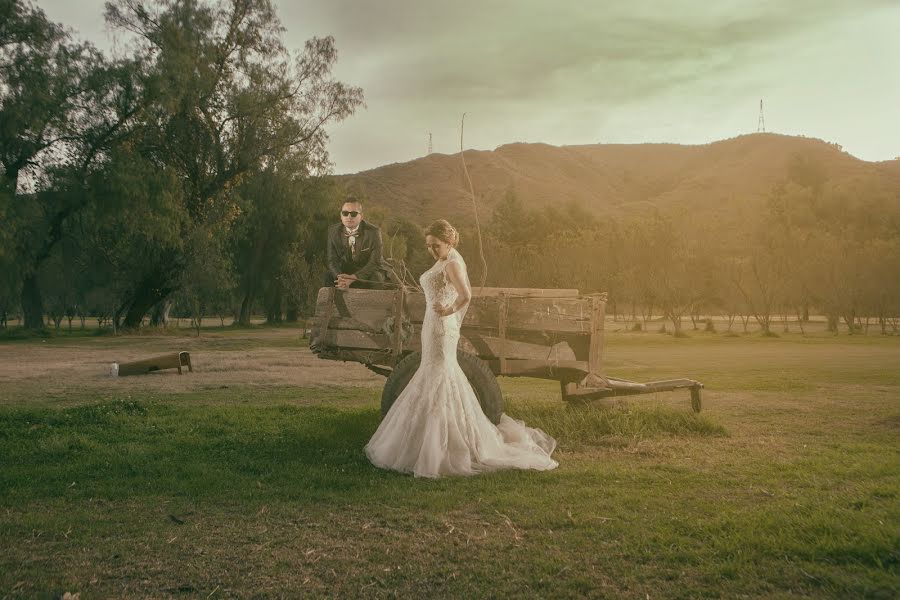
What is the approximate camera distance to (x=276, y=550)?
15.9ft

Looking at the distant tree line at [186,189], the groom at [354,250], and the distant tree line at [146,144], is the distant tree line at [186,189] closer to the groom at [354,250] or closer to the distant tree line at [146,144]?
the distant tree line at [146,144]

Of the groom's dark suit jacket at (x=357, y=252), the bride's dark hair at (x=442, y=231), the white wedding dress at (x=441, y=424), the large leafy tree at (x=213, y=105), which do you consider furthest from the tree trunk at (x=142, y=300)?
the bride's dark hair at (x=442, y=231)

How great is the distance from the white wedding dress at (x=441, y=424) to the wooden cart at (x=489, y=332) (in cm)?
64

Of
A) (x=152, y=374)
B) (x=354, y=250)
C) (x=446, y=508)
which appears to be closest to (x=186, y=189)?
(x=152, y=374)

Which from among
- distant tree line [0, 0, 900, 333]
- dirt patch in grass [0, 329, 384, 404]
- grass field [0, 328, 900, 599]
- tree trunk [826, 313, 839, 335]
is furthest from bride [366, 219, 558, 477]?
tree trunk [826, 313, 839, 335]

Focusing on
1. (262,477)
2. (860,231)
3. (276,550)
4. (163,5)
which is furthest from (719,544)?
(860,231)

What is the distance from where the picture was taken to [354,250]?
31.9 ft

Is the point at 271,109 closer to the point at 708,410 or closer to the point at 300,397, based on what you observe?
the point at 300,397

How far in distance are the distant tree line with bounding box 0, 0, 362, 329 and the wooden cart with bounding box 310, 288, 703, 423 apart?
28439mm

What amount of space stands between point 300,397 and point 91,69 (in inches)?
1094

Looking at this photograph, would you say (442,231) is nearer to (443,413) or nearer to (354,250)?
(443,413)

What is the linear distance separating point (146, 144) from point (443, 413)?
1392 inches

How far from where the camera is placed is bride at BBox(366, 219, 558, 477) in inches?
275

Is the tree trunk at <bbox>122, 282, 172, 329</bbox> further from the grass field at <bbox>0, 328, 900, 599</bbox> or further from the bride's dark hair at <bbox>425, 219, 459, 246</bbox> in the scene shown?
the bride's dark hair at <bbox>425, 219, 459, 246</bbox>
